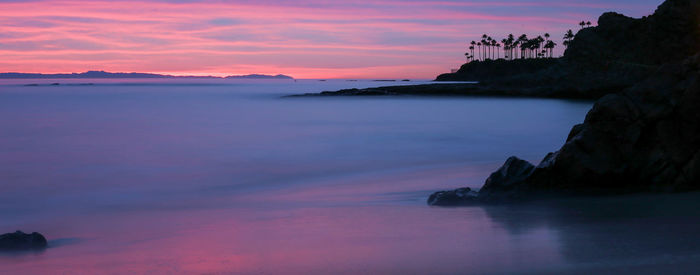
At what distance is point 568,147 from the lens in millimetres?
10258

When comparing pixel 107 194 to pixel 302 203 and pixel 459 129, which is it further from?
pixel 459 129

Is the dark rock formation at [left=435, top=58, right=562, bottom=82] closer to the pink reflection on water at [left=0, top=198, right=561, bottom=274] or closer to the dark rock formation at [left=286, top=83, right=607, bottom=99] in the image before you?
the dark rock formation at [left=286, top=83, right=607, bottom=99]

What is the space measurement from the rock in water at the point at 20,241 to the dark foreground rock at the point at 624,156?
5.38 meters

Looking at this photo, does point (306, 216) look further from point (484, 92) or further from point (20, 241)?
point (484, 92)

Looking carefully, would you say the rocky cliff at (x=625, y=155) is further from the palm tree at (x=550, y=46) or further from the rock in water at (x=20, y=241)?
the palm tree at (x=550, y=46)

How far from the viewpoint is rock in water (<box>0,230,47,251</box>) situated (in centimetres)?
758

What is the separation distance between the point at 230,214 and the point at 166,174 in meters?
6.90

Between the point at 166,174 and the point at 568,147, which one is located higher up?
the point at 568,147

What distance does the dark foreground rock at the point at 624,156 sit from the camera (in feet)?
33.1

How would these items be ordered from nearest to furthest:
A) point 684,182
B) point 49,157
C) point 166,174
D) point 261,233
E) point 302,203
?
point 261,233
point 684,182
point 302,203
point 166,174
point 49,157

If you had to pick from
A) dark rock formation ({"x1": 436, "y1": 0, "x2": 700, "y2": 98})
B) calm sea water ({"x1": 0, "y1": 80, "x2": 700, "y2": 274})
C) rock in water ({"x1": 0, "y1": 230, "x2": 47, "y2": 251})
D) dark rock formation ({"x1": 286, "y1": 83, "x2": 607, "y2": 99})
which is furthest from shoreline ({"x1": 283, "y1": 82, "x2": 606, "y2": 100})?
rock in water ({"x1": 0, "y1": 230, "x2": 47, "y2": 251})

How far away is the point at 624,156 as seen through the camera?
10328 mm

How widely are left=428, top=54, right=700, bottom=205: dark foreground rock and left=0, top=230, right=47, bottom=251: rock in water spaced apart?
5.38 meters

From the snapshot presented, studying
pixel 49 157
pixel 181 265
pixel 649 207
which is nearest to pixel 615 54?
pixel 49 157
